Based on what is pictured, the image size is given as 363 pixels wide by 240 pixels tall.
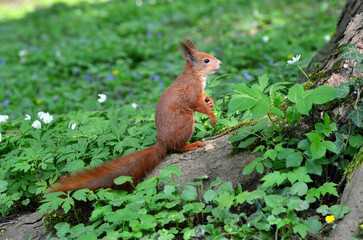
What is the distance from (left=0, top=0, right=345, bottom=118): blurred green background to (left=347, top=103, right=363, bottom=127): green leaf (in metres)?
1.76

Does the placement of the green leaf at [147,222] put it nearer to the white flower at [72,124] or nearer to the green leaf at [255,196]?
the green leaf at [255,196]

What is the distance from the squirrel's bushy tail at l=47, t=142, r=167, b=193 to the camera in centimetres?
263

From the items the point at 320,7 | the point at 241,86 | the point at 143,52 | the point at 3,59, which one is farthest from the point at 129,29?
the point at 241,86

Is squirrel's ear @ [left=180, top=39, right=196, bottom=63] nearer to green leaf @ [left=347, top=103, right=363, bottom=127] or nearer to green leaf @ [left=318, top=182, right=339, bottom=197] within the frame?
green leaf @ [left=347, top=103, right=363, bottom=127]

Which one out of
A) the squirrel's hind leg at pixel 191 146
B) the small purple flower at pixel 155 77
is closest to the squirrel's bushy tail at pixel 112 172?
the squirrel's hind leg at pixel 191 146

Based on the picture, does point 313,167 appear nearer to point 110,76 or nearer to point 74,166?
point 74,166

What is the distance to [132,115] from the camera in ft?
13.1

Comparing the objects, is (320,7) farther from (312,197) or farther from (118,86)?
(312,197)

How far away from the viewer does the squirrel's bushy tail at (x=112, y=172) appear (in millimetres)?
2629

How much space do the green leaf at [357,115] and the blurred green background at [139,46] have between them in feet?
5.76

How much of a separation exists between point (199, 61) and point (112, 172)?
1.20 meters

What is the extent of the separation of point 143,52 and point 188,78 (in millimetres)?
4193

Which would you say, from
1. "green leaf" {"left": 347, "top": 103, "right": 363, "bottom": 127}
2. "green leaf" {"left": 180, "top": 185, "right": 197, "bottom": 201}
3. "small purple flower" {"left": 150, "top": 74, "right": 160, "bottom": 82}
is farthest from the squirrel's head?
"small purple flower" {"left": 150, "top": 74, "right": 160, "bottom": 82}

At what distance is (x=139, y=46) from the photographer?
7492 mm
